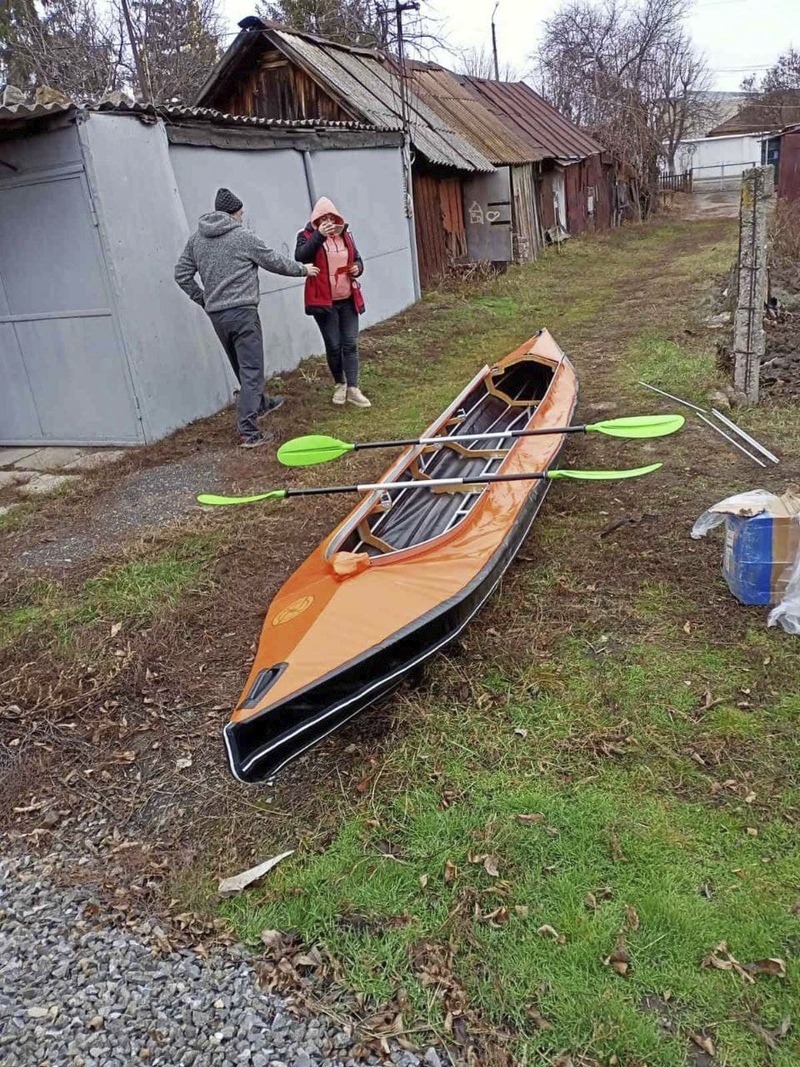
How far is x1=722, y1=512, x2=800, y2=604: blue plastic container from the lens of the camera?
12.0ft

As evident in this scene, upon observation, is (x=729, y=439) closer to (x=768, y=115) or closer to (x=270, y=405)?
(x=270, y=405)

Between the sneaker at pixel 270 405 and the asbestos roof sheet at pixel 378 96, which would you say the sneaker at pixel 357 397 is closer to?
the sneaker at pixel 270 405

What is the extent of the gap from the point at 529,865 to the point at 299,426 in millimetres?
5464

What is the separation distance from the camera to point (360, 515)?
4215 mm

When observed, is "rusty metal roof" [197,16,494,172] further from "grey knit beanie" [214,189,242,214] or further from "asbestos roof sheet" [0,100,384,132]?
"grey knit beanie" [214,189,242,214]

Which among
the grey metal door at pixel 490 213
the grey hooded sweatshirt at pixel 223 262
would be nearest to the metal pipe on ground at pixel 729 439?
the grey hooded sweatshirt at pixel 223 262

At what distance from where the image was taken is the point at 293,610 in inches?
137

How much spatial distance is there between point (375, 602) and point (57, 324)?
214 inches

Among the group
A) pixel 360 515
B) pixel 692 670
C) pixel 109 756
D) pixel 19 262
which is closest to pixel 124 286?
pixel 19 262

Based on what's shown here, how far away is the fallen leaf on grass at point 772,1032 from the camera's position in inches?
83.0

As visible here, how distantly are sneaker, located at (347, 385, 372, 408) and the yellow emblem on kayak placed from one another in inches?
191

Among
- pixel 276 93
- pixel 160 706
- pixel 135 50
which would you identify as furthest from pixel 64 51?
pixel 160 706

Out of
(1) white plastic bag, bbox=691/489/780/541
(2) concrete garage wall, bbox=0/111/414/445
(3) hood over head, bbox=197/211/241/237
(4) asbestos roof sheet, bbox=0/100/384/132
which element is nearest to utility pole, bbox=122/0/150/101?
(4) asbestos roof sheet, bbox=0/100/384/132

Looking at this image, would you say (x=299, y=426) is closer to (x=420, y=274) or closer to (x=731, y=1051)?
(x=731, y=1051)
